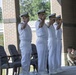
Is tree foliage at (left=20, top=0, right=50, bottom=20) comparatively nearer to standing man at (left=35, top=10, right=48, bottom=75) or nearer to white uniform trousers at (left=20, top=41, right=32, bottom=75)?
standing man at (left=35, top=10, right=48, bottom=75)

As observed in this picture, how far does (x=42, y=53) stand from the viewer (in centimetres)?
835

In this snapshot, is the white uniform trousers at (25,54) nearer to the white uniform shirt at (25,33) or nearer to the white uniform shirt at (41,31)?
the white uniform shirt at (25,33)

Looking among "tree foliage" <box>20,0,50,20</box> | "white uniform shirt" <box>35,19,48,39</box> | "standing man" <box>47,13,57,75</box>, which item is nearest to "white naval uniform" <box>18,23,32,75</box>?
"white uniform shirt" <box>35,19,48,39</box>

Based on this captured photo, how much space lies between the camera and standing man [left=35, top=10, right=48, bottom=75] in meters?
8.12

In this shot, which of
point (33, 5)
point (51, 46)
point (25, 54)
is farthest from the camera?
point (33, 5)

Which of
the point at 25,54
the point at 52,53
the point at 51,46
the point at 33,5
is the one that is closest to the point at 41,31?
the point at 25,54

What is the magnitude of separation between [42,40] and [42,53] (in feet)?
1.13

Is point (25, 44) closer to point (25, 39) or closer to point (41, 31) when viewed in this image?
point (25, 39)

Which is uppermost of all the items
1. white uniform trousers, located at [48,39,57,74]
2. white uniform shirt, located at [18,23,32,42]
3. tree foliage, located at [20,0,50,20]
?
tree foliage, located at [20,0,50,20]

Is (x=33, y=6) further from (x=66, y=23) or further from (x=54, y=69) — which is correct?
(x=54, y=69)

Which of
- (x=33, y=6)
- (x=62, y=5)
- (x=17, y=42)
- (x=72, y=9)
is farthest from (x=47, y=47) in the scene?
(x=33, y=6)

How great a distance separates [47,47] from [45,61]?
0.35 m

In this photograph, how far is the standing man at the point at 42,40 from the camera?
812 centimetres

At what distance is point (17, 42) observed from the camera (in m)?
14.3
